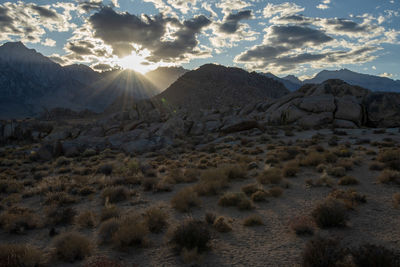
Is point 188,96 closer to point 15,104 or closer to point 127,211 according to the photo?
point 127,211

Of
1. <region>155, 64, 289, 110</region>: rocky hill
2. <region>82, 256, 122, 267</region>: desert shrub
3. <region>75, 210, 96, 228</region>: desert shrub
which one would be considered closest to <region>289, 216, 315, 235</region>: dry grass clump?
<region>82, 256, 122, 267</region>: desert shrub

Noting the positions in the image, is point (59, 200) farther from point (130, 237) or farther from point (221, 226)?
point (221, 226)

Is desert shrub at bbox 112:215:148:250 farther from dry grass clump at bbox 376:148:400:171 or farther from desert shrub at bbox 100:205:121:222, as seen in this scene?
dry grass clump at bbox 376:148:400:171

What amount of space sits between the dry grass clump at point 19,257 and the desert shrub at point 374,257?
6.81m

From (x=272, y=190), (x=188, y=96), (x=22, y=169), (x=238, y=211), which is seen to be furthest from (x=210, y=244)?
(x=188, y=96)

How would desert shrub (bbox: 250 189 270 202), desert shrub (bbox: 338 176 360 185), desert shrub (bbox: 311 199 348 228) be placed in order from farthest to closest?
desert shrub (bbox: 338 176 360 185) → desert shrub (bbox: 250 189 270 202) → desert shrub (bbox: 311 199 348 228)

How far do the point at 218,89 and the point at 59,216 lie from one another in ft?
313

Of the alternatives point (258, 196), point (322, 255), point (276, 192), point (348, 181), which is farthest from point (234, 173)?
point (322, 255)

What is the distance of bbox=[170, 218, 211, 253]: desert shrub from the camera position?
6285 millimetres

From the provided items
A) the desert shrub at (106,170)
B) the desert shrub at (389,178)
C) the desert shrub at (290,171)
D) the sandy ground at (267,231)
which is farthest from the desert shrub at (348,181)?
the desert shrub at (106,170)

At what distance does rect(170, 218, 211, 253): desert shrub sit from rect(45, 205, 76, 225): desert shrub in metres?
4.45

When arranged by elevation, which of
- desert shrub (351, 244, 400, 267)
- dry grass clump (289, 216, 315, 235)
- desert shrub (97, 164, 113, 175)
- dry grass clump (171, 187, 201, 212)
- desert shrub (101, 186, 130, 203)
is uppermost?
desert shrub (351, 244, 400, 267)

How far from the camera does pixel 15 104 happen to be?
647 feet

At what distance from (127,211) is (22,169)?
15.1 meters
